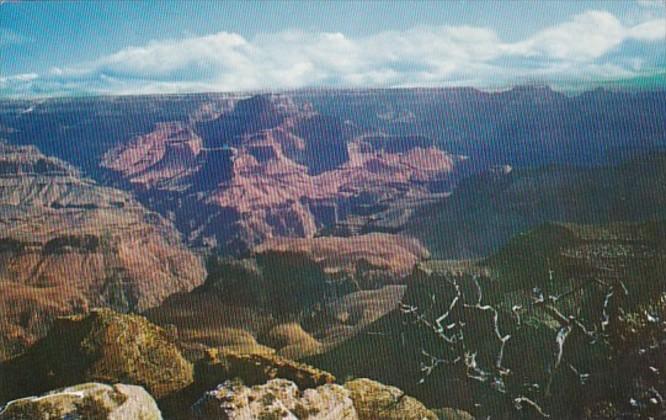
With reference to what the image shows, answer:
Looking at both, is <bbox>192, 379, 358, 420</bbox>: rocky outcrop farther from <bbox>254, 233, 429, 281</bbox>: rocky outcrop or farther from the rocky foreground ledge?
<bbox>254, 233, 429, 281</bbox>: rocky outcrop

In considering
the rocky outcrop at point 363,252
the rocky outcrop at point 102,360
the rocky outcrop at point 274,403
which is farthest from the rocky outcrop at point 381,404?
the rocky outcrop at point 363,252

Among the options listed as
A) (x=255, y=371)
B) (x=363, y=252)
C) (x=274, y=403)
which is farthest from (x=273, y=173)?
(x=274, y=403)

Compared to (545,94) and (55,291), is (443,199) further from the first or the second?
(55,291)

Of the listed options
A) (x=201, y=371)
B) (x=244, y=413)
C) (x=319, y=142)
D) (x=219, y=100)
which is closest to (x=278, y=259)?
(x=219, y=100)

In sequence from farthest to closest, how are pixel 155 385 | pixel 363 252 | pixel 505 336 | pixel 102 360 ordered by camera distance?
1. pixel 363 252
2. pixel 505 336
3. pixel 102 360
4. pixel 155 385

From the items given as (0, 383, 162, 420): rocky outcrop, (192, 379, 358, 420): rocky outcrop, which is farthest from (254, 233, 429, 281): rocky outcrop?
(0, 383, 162, 420): rocky outcrop

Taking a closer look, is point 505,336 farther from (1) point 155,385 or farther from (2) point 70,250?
(2) point 70,250
